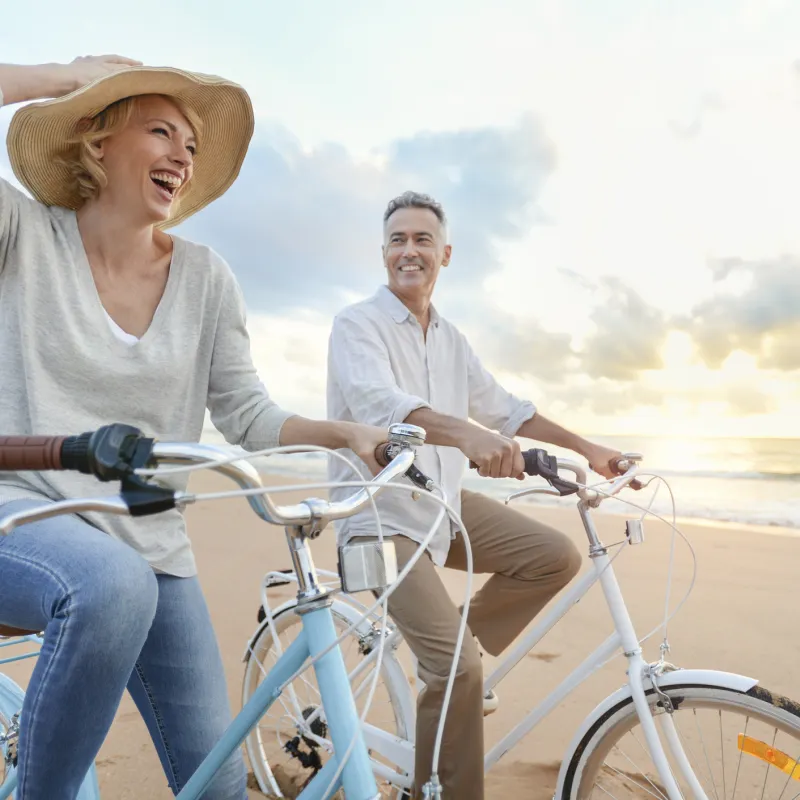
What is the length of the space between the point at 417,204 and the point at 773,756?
2042 mm

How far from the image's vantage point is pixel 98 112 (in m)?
1.72

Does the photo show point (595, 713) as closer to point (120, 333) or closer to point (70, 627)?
point (70, 627)

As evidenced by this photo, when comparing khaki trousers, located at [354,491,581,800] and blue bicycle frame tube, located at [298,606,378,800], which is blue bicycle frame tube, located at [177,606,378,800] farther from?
khaki trousers, located at [354,491,581,800]

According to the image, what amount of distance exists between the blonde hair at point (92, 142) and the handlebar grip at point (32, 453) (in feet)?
3.21

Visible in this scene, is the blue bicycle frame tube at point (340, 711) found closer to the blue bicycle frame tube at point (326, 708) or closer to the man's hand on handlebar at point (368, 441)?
the blue bicycle frame tube at point (326, 708)

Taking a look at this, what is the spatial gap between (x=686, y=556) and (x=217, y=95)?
20.1ft

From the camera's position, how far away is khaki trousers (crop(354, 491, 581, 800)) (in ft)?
6.80

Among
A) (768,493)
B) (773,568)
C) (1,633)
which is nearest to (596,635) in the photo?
(773,568)

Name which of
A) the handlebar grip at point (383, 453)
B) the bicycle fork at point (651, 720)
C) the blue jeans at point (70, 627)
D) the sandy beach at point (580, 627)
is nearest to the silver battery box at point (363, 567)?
the handlebar grip at point (383, 453)

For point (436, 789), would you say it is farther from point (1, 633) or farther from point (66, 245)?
point (66, 245)

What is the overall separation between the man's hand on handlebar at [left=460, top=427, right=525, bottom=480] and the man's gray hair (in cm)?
127

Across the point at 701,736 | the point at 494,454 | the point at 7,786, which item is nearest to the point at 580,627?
the point at 701,736

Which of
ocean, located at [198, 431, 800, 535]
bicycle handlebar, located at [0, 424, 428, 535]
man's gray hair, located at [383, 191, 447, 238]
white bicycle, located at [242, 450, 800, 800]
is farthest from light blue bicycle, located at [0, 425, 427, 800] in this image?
ocean, located at [198, 431, 800, 535]

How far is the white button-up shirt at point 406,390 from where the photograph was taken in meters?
2.22
